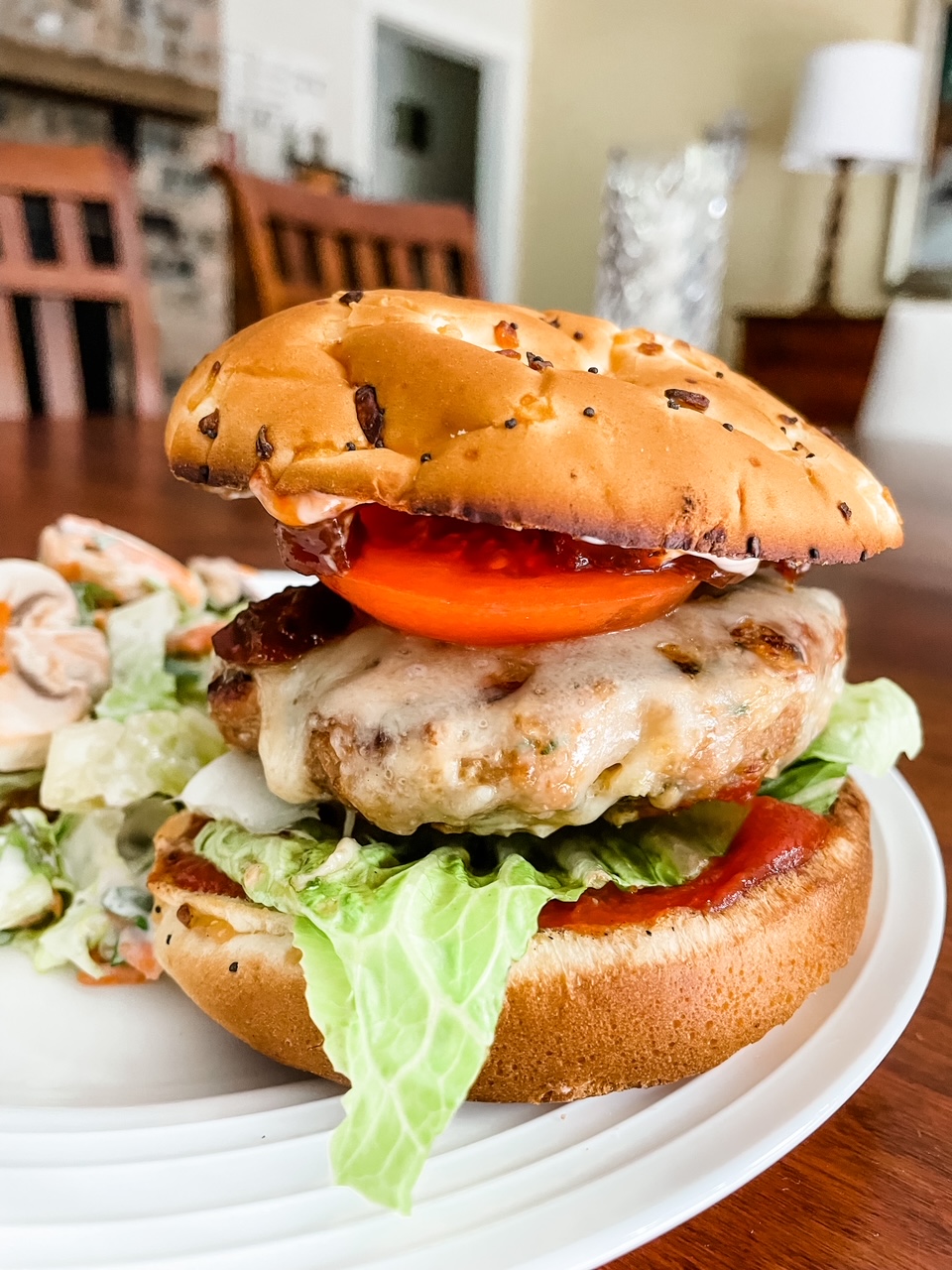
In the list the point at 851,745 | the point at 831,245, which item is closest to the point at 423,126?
the point at 831,245

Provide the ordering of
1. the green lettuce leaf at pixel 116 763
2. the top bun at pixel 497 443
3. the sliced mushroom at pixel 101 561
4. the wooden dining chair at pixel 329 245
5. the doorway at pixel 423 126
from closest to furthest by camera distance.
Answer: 1. the top bun at pixel 497 443
2. the green lettuce leaf at pixel 116 763
3. the sliced mushroom at pixel 101 561
4. the wooden dining chair at pixel 329 245
5. the doorway at pixel 423 126

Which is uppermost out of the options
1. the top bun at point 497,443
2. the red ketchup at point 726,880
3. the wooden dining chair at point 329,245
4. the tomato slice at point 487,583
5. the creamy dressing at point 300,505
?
the wooden dining chair at point 329,245

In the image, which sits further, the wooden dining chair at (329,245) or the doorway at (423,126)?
the doorway at (423,126)

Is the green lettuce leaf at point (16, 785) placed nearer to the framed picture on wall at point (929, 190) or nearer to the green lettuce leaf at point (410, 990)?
the green lettuce leaf at point (410, 990)

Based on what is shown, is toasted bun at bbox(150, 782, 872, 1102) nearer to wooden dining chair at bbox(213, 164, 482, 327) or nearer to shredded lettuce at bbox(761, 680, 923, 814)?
shredded lettuce at bbox(761, 680, 923, 814)

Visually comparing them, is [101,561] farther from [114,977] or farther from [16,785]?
[114,977]

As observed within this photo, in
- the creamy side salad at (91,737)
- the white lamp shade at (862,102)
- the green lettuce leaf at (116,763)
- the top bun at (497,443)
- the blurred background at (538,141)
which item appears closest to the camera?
the top bun at (497,443)

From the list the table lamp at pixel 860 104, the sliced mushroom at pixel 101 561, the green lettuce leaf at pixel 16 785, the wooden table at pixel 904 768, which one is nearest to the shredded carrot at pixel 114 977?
the green lettuce leaf at pixel 16 785

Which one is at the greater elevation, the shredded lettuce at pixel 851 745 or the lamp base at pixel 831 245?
the lamp base at pixel 831 245
